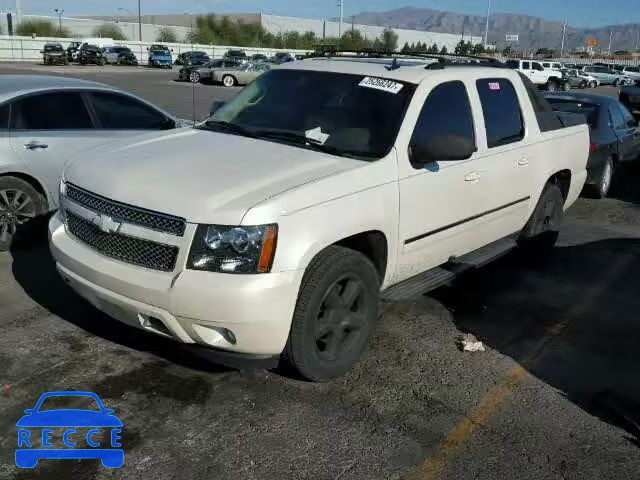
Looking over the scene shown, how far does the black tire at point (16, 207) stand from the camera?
5.91 meters

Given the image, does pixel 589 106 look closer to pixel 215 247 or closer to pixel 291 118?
pixel 291 118

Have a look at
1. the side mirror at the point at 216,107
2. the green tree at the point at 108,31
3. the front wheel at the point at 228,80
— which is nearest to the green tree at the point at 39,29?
the green tree at the point at 108,31

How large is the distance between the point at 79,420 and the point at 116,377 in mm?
468

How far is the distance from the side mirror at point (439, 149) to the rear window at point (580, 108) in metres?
6.18

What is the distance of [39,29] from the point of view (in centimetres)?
7956

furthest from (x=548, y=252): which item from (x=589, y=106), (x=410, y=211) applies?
(x=589, y=106)

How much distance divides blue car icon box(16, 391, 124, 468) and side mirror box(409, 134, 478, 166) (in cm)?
240

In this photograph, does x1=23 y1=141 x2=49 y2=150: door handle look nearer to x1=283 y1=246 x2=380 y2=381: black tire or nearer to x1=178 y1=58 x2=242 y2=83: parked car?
x1=283 y1=246 x2=380 y2=381: black tire

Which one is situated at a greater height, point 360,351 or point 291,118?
point 291,118

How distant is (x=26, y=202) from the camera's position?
6.04 m

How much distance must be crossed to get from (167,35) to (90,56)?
44.3 meters

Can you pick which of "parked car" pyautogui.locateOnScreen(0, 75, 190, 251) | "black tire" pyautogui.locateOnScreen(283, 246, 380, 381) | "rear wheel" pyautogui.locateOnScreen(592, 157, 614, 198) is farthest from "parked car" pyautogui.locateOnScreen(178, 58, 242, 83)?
"black tire" pyautogui.locateOnScreen(283, 246, 380, 381)

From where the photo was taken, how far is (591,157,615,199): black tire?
976 cm

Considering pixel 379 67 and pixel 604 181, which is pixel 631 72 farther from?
pixel 379 67
